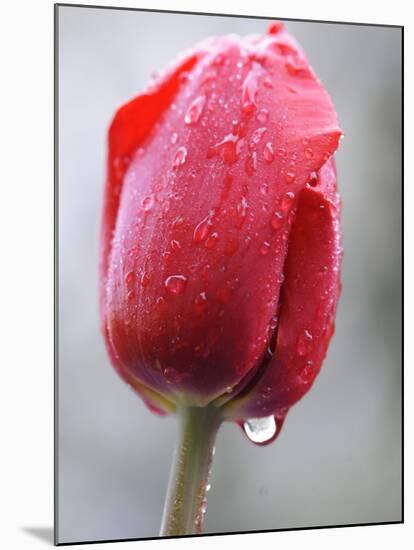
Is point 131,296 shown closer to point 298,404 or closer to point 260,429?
point 260,429

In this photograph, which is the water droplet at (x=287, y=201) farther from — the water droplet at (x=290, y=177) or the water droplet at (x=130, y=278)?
the water droplet at (x=130, y=278)

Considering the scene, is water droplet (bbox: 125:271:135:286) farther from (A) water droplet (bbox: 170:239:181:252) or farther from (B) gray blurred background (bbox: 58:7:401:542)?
(B) gray blurred background (bbox: 58:7:401:542)

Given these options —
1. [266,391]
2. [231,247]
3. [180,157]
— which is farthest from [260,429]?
[180,157]

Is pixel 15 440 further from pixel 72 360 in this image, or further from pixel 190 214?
pixel 190 214

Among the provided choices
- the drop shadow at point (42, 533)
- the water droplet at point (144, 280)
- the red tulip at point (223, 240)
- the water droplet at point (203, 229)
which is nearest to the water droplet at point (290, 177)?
the red tulip at point (223, 240)

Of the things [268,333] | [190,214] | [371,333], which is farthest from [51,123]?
[371,333]

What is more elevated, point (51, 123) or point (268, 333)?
point (51, 123)

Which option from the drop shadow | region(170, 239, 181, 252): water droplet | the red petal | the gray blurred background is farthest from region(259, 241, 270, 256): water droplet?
the drop shadow
